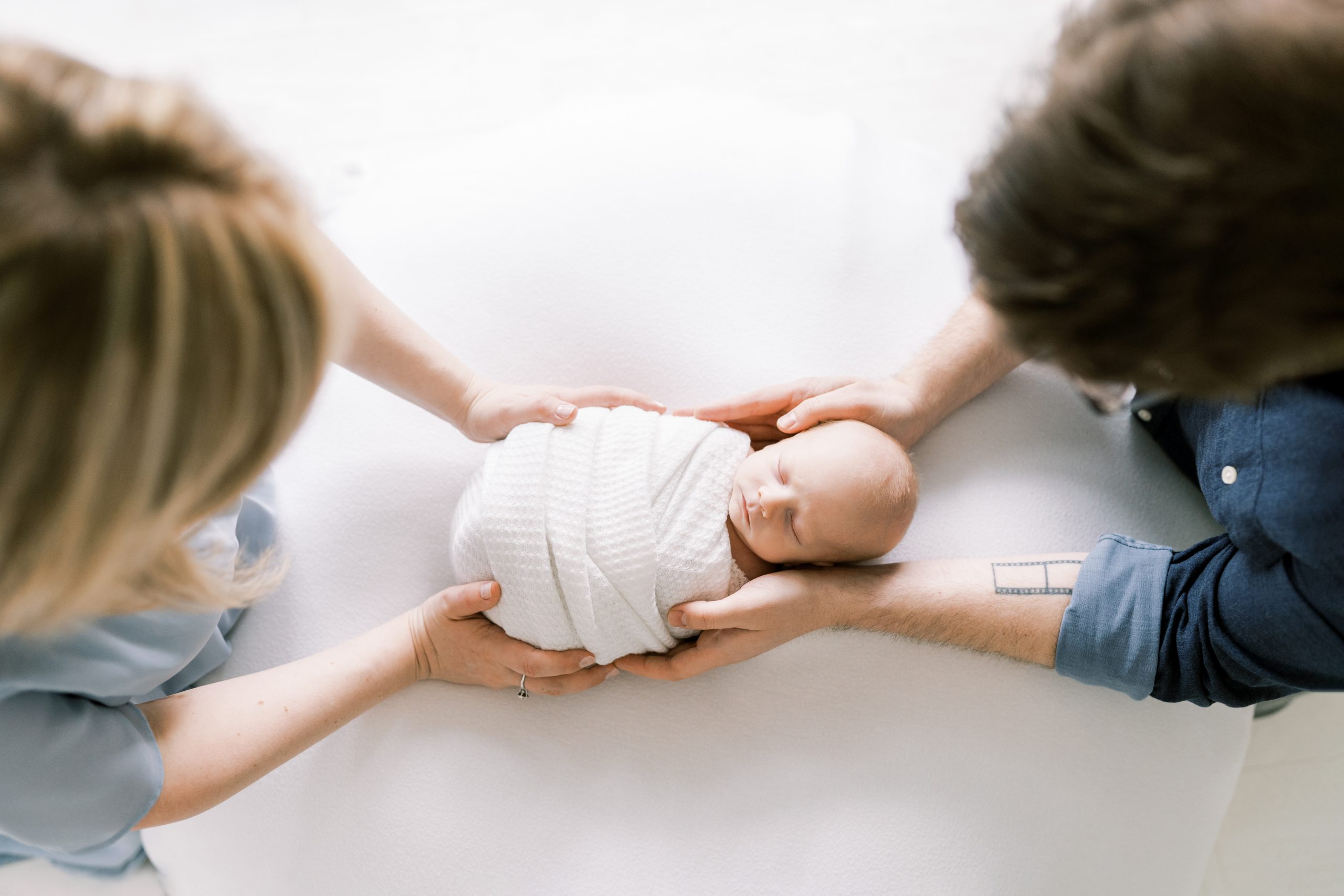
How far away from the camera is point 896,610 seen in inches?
43.8

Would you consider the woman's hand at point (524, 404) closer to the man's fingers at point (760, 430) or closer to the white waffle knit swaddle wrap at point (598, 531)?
the white waffle knit swaddle wrap at point (598, 531)

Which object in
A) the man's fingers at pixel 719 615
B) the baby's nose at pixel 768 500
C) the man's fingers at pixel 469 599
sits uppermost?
the baby's nose at pixel 768 500

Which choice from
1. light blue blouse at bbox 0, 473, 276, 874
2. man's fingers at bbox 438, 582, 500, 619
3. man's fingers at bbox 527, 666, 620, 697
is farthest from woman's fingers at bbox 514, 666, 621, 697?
light blue blouse at bbox 0, 473, 276, 874

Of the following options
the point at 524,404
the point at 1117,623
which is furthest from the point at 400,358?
the point at 1117,623

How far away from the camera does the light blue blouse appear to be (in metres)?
0.79

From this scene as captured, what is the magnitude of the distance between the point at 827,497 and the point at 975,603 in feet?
0.79

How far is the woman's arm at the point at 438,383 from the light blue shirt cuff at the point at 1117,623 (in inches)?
24.7

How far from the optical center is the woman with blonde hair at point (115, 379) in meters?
0.54

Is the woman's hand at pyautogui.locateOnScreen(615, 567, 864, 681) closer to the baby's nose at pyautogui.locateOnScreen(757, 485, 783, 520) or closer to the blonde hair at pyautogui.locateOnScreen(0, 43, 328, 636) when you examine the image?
the baby's nose at pyautogui.locateOnScreen(757, 485, 783, 520)

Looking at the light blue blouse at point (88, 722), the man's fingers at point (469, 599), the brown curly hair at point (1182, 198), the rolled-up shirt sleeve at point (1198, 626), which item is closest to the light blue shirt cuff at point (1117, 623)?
the rolled-up shirt sleeve at point (1198, 626)

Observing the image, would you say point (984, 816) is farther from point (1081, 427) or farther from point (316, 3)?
point (316, 3)

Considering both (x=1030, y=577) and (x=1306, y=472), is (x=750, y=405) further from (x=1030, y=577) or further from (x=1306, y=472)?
(x=1306, y=472)

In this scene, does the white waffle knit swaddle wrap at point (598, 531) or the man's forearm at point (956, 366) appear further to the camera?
the man's forearm at point (956, 366)

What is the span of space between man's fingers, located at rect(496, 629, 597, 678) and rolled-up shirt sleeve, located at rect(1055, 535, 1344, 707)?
0.63 meters
